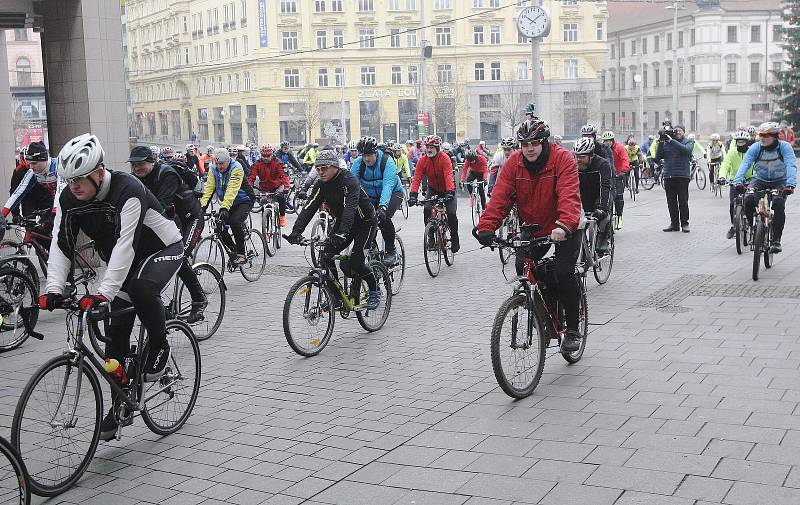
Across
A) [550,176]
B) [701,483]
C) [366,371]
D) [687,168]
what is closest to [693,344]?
[550,176]

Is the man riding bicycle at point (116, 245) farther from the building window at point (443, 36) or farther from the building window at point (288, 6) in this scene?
the building window at point (443, 36)

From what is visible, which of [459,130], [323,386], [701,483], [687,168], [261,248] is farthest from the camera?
[459,130]

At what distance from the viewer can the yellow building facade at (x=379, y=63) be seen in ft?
258

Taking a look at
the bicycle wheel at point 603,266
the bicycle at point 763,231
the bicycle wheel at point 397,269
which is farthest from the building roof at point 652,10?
the bicycle wheel at point 397,269

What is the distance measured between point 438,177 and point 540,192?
7092 millimetres

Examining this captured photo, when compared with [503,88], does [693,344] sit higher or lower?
lower

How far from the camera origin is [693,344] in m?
8.39

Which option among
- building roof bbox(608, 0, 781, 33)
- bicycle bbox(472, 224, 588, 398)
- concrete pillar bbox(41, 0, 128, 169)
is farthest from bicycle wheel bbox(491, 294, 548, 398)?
building roof bbox(608, 0, 781, 33)

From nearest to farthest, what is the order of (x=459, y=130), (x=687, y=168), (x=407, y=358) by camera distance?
(x=407, y=358), (x=687, y=168), (x=459, y=130)

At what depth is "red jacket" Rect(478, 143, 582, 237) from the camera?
714cm

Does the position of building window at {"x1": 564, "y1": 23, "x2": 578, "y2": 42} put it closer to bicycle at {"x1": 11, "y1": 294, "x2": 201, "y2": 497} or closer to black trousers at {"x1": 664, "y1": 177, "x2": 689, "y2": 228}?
black trousers at {"x1": 664, "y1": 177, "x2": 689, "y2": 228}

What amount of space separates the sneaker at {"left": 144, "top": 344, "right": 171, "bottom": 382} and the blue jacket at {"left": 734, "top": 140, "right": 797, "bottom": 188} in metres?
9.10

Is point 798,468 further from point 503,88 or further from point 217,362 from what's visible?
point 503,88

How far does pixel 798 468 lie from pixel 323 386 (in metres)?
3.64
